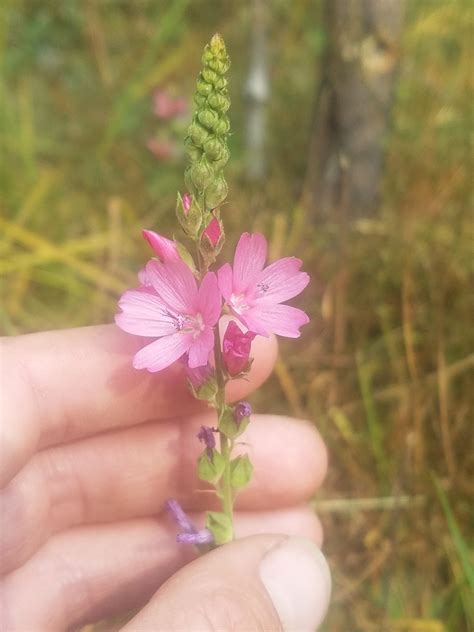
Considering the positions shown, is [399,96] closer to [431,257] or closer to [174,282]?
[431,257]

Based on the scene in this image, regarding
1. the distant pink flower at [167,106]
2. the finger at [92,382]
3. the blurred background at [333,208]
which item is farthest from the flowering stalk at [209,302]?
the distant pink flower at [167,106]

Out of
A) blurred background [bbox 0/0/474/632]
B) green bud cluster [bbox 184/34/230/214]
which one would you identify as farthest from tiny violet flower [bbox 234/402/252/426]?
blurred background [bbox 0/0/474/632]

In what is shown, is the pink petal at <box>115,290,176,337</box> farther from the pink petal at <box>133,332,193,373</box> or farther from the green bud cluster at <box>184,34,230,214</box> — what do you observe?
the green bud cluster at <box>184,34,230,214</box>

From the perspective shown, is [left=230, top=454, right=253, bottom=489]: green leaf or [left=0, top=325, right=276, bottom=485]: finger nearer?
[left=230, top=454, right=253, bottom=489]: green leaf

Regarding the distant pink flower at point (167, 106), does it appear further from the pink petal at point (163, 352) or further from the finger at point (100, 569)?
the pink petal at point (163, 352)

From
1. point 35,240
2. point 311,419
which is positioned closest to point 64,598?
point 311,419

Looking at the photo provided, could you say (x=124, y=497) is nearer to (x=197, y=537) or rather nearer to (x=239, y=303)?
(x=197, y=537)
